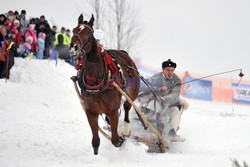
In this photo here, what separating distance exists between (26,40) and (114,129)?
868 centimetres

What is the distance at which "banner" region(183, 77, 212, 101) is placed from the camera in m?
18.7

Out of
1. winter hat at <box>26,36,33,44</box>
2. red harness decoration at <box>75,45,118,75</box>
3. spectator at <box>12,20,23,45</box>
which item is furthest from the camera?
winter hat at <box>26,36,33,44</box>

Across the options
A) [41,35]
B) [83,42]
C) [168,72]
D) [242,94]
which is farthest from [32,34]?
[242,94]

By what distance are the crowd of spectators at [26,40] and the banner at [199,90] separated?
6.34m

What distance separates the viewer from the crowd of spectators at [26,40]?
11352mm

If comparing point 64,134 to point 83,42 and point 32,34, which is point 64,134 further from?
point 32,34

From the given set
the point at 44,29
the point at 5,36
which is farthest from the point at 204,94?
the point at 5,36

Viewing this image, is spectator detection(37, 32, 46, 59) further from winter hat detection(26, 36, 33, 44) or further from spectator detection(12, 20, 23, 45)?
spectator detection(12, 20, 23, 45)

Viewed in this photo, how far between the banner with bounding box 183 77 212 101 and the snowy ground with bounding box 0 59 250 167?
3.52 m

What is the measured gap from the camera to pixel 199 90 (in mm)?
18766

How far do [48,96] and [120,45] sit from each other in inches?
457

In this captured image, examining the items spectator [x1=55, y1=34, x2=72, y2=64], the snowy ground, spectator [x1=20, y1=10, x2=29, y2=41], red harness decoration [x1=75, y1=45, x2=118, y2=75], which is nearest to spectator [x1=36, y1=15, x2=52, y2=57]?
spectator [x1=55, y1=34, x2=72, y2=64]

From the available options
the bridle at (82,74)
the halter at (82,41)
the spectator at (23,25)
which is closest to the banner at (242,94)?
the spectator at (23,25)

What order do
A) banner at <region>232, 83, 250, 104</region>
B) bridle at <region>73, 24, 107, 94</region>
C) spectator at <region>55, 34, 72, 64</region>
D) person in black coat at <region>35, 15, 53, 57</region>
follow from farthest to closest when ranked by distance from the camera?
banner at <region>232, 83, 250, 104</region> < spectator at <region>55, 34, 72, 64</region> < person in black coat at <region>35, 15, 53, 57</region> < bridle at <region>73, 24, 107, 94</region>
